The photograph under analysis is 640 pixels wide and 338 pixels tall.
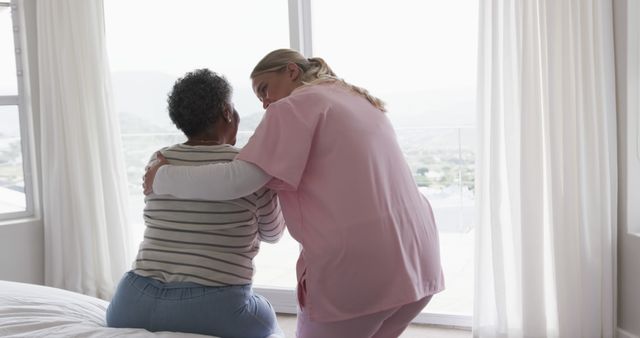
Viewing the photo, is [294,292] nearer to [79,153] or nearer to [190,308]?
[79,153]

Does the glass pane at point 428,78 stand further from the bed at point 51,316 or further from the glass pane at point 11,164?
the bed at point 51,316

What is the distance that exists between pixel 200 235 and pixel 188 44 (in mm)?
3034

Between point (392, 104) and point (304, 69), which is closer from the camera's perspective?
point (304, 69)

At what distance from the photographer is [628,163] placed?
2746 millimetres

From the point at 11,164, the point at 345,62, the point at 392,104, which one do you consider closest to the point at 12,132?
the point at 11,164

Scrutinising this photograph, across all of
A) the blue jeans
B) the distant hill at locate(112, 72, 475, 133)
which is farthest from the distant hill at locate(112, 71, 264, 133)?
the blue jeans

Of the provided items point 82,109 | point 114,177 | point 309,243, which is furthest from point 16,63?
point 309,243

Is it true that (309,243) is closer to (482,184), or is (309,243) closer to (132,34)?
(482,184)

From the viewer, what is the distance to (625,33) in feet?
8.80

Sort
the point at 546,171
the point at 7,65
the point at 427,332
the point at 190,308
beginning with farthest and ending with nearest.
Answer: the point at 7,65 < the point at 427,332 < the point at 546,171 < the point at 190,308

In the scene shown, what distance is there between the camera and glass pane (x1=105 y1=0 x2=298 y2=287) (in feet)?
13.7

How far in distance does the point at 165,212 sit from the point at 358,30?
296cm

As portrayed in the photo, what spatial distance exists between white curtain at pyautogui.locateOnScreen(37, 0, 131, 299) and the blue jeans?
7.50 ft

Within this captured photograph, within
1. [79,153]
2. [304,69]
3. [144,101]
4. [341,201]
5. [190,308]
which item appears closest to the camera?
[341,201]
